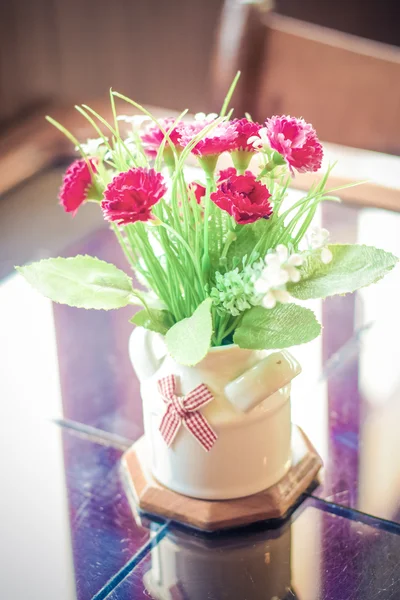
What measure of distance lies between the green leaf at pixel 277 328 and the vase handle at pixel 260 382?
40 mm

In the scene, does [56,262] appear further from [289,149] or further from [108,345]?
[108,345]

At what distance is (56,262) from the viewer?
884mm

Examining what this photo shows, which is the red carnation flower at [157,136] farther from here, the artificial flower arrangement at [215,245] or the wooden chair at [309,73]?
the wooden chair at [309,73]

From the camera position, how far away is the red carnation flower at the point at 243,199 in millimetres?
763

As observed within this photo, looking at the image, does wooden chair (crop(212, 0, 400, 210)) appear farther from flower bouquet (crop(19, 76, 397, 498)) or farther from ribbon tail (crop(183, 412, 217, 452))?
ribbon tail (crop(183, 412, 217, 452))

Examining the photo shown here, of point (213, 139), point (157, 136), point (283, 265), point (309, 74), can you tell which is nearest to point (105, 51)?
point (309, 74)

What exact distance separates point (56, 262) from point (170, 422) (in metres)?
0.21

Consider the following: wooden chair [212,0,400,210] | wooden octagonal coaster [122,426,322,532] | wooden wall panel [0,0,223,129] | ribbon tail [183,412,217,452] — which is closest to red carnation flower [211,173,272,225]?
ribbon tail [183,412,217,452]

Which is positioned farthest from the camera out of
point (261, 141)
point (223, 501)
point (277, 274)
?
point (223, 501)

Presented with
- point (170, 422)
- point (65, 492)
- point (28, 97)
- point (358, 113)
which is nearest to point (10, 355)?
point (65, 492)

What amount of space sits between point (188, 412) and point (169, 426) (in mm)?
37

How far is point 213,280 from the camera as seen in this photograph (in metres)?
0.86

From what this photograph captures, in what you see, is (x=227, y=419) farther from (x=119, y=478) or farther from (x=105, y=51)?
(x=105, y=51)

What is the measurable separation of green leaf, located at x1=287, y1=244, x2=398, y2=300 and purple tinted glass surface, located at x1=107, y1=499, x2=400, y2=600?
0.28 m
